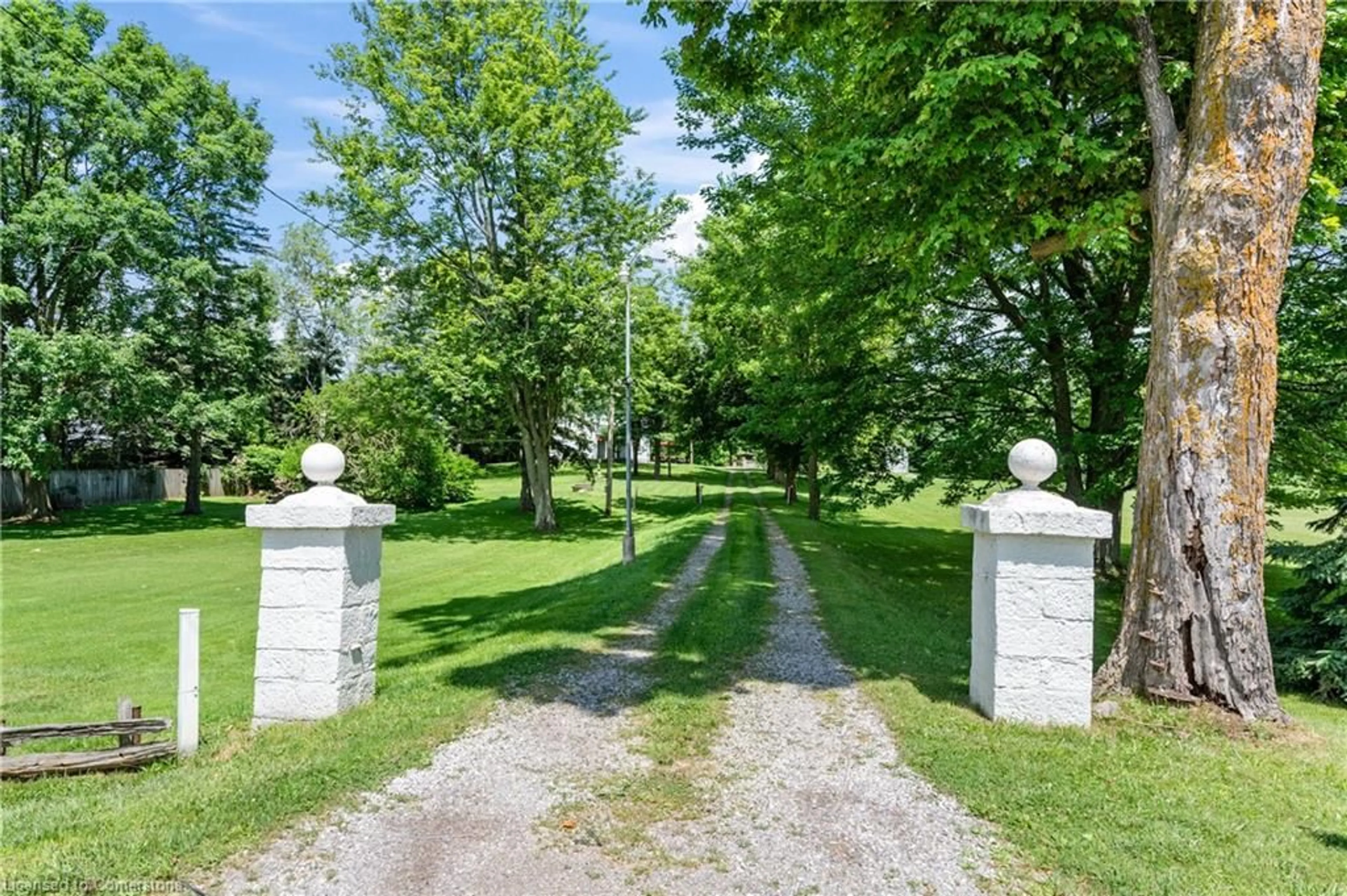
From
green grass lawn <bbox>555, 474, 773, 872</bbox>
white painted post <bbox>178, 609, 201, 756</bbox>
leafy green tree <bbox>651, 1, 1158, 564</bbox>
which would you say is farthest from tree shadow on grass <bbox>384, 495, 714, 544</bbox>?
white painted post <bbox>178, 609, 201, 756</bbox>

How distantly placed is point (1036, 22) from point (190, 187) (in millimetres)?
28217

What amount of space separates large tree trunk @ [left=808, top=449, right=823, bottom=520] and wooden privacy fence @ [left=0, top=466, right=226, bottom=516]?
22231mm

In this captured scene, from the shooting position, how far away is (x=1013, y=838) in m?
3.38

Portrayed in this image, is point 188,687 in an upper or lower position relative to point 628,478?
lower

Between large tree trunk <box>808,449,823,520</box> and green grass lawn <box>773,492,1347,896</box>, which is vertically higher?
large tree trunk <box>808,449,823,520</box>

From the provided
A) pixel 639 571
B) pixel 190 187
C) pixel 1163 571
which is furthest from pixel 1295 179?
pixel 190 187

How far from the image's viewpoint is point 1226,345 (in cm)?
487

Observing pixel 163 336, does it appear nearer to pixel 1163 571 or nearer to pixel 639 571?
pixel 639 571

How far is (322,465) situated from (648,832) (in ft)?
10.2

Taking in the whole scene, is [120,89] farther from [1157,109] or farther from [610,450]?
[1157,109]

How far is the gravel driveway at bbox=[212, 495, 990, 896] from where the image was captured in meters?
3.01

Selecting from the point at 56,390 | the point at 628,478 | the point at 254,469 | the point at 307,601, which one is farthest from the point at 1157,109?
the point at 254,469

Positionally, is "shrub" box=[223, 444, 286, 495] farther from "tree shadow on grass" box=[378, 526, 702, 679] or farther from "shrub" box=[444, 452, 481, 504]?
"tree shadow on grass" box=[378, 526, 702, 679]

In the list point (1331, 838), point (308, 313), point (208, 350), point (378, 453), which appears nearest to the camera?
point (1331, 838)
